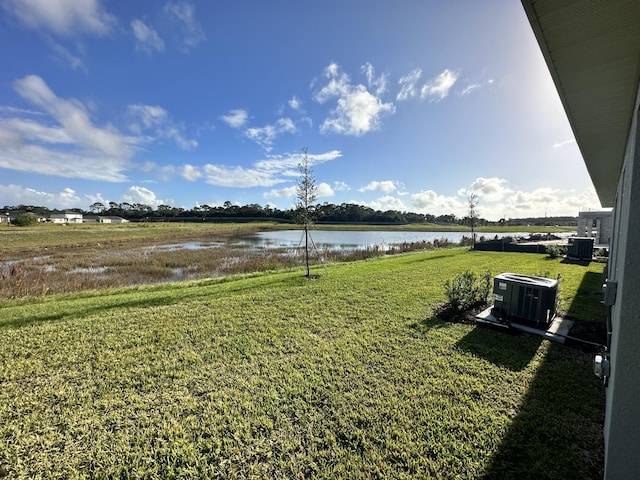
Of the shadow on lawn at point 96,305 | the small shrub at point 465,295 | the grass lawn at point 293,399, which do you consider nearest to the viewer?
the grass lawn at point 293,399

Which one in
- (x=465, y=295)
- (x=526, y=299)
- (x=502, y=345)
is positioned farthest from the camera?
(x=465, y=295)

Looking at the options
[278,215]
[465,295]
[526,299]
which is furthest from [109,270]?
[278,215]

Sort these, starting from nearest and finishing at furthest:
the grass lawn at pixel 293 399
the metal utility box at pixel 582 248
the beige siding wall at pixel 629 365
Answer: the beige siding wall at pixel 629 365, the grass lawn at pixel 293 399, the metal utility box at pixel 582 248

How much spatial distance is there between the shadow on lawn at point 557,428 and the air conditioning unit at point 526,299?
3.22 ft

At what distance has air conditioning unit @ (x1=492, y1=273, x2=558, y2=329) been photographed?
4824 mm

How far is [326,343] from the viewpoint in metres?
4.60

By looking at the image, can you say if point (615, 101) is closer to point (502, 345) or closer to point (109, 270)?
point (502, 345)

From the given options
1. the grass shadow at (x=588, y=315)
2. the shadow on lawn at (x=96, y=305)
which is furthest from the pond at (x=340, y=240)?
the grass shadow at (x=588, y=315)

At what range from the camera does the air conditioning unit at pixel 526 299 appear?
15.8ft

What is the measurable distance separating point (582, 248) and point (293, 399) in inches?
671

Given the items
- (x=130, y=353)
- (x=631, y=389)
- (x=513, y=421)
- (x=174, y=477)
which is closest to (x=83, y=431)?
(x=174, y=477)

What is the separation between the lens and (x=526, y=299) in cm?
498

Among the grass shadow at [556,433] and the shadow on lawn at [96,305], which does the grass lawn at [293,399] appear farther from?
the shadow on lawn at [96,305]

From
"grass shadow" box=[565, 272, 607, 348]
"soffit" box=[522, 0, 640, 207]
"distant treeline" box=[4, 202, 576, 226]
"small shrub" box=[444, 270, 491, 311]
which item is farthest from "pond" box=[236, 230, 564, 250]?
"distant treeline" box=[4, 202, 576, 226]
